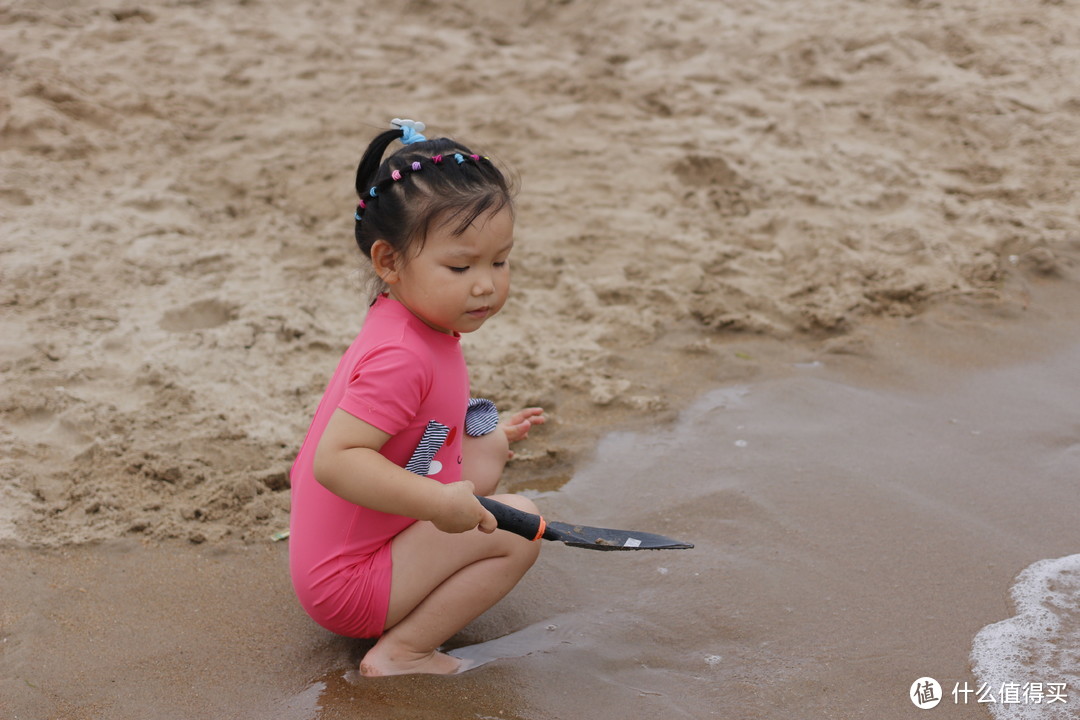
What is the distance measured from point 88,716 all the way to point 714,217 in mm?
3030

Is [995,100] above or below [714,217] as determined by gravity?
above

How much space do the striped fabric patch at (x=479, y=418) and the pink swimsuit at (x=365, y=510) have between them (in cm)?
27

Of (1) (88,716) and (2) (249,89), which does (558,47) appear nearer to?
(2) (249,89)

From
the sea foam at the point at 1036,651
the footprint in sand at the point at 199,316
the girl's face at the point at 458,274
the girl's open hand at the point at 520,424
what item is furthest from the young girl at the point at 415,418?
the footprint in sand at the point at 199,316

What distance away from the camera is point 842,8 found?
18.7 ft

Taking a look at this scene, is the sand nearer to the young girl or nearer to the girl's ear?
the young girl

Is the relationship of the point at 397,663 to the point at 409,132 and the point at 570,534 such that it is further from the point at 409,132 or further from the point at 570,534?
the point at 409,132

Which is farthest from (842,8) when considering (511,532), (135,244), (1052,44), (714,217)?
(511,532)

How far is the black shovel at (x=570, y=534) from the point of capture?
1914mm

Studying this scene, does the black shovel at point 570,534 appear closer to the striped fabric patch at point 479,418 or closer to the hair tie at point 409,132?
the striped fabric patch at point 479,418

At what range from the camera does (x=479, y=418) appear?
2311 millimetres

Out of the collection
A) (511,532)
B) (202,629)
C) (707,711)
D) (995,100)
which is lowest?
(202,629)

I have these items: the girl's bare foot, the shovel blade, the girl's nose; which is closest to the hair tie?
the girl's nose

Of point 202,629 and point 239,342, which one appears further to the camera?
point 239,342
